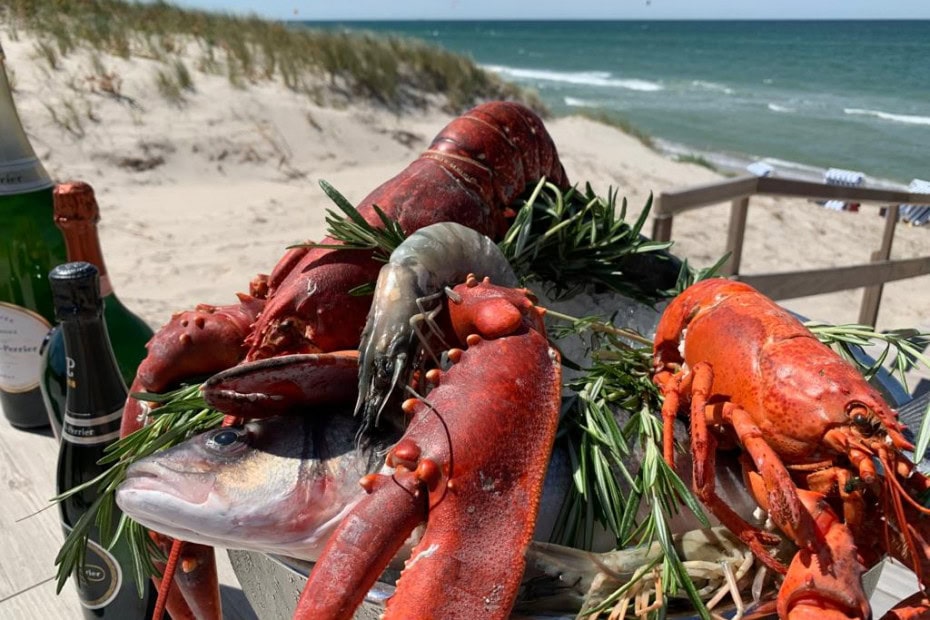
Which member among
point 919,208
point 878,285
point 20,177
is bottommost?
point 878,285

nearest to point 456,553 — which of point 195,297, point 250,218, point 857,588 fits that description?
point 857,588

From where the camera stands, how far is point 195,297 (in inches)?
181

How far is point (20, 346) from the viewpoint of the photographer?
1.80 metres

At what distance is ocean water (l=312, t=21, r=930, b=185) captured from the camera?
14602mm

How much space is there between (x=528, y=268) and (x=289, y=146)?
25.1 feet

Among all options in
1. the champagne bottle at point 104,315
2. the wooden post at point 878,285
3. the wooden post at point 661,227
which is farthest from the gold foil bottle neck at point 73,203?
the wooden post at point 878,285

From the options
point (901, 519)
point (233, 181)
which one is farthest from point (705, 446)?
point (233, 181)

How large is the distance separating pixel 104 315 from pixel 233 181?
6.40 m

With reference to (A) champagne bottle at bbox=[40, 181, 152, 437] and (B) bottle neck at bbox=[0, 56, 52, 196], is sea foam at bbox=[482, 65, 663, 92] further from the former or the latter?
(A) champagne bottle at bbox=[40, 181, 152, 437]

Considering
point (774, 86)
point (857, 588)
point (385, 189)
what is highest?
point (385, 189)

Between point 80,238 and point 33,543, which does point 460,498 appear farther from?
point 33,543

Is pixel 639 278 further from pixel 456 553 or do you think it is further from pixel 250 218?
pixel 250 218

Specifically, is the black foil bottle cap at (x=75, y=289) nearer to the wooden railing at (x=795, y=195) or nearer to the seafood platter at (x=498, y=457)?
the seafood platter at (x=498, y=457)

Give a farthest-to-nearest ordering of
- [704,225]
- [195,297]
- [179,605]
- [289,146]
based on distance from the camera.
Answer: [289,146]
[704,225]
[195,297]
[179,605]
